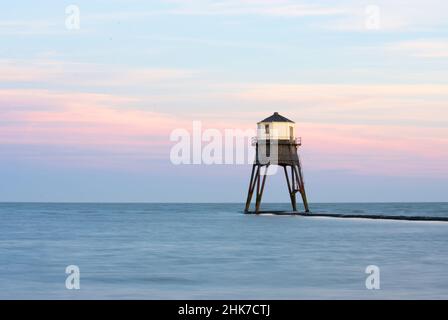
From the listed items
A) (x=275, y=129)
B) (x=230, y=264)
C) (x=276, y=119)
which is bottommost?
(x=230, y=264)

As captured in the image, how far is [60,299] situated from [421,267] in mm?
15943

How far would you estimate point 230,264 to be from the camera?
36438 millimetres

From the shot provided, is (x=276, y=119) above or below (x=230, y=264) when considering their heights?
above

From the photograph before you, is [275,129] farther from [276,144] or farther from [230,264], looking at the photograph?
[230,264]

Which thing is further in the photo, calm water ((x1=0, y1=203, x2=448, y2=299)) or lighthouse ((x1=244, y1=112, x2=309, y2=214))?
lighthouse ((x1=244, y1=112, x2=309, y2=214))

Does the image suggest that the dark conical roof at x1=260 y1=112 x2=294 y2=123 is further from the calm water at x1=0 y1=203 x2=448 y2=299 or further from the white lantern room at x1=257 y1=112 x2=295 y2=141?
the calm water at x1=0 y1=203 x2=448 y2=299

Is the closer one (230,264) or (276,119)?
(230,264)

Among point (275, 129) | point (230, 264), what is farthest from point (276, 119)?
point (230, 264)

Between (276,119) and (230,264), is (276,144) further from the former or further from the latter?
(230,264)

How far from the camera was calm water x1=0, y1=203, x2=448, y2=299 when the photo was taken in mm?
26859

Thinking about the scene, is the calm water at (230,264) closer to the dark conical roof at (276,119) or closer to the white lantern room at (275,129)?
the white lantern room at (275,129)

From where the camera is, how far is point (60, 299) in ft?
82.1

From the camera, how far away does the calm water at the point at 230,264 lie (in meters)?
26.9

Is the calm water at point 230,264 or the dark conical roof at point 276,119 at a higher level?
the dark conical roof at point 276,119
